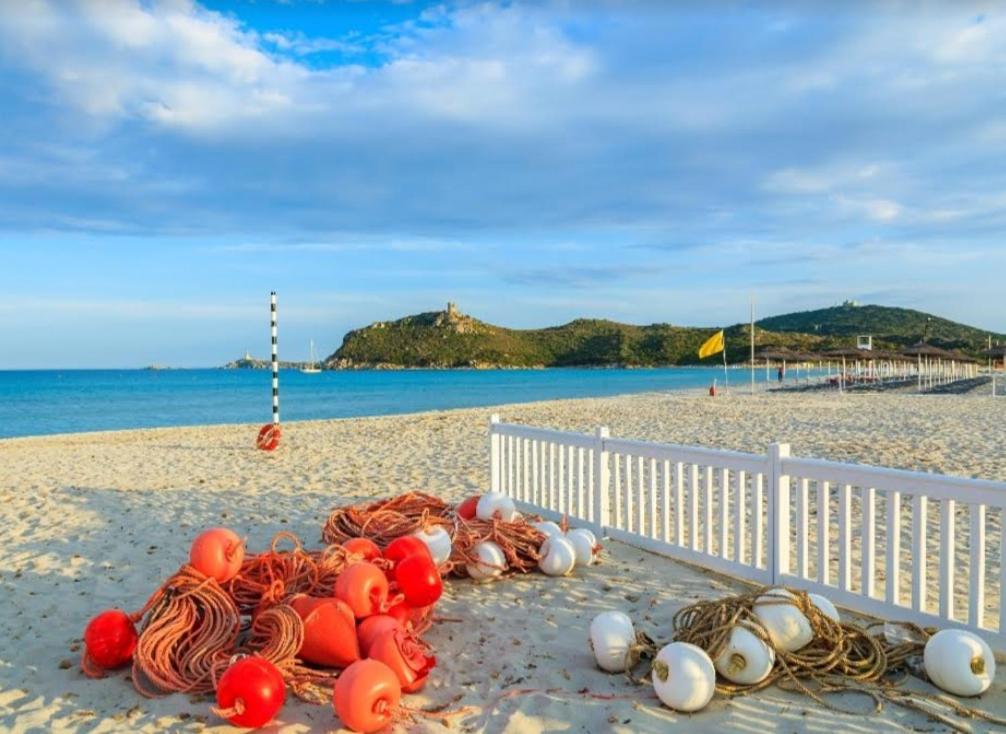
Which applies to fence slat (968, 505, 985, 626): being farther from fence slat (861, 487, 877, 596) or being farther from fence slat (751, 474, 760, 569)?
fence slat (751, 474, 760, 569)

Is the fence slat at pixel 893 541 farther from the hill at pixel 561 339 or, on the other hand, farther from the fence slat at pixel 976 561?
the hill at pixel 561 339

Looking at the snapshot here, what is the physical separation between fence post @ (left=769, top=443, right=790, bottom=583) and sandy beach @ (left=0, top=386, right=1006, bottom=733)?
40cm

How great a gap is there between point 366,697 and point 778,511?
2982 mm

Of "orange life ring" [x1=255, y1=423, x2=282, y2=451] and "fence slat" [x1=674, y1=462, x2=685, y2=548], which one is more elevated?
"fence slat" [x1=674, y1=462, x2=685, y2=548]

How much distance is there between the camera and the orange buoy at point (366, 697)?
3203 mm

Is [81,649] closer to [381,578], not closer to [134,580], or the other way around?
[134,580]

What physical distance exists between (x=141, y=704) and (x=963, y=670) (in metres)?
3.75

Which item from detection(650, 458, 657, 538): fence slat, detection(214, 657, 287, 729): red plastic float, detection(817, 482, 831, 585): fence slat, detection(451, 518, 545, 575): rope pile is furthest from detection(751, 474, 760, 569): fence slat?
detection(214, 657, 287, 729): red plastic float

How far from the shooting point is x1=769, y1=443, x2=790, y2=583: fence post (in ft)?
16.4

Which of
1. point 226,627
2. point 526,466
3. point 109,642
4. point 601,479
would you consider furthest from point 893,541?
point 109,642

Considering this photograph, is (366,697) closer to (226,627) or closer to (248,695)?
(248,695)

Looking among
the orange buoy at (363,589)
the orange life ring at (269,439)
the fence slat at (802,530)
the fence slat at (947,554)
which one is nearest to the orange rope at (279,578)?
the orange buoy at (363,589)

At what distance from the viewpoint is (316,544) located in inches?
274

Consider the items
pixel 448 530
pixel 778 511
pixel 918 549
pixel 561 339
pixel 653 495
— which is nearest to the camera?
pixel 918 549
